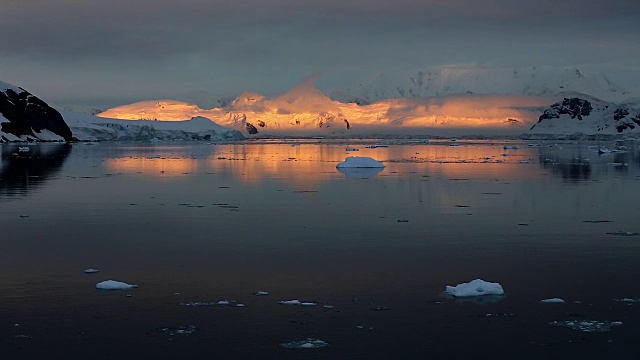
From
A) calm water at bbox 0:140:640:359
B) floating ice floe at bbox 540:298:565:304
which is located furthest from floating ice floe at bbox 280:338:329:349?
floating ice floe at bbox 540:298:565:304

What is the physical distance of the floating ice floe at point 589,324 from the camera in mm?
7762

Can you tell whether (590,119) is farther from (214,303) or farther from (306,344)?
Answer: (306,344)

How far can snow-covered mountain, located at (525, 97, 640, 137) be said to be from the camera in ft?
521

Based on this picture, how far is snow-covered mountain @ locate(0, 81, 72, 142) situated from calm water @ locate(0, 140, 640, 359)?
73150mm

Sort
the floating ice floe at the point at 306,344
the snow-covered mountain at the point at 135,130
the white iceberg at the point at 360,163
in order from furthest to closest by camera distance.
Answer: the snow-covered mountain at the point at 135,130
the white iceberg at the point at 360,163
the floating ice floe at the point at 306,344

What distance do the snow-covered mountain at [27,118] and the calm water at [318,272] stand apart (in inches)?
2880

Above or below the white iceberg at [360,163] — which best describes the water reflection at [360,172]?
below

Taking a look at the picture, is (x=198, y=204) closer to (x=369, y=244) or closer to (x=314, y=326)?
(x=369, y=244)

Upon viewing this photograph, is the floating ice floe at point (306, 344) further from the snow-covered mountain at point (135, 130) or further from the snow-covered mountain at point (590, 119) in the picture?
the snow-covered mountain at point (590, 119)

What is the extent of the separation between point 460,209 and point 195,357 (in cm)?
1105

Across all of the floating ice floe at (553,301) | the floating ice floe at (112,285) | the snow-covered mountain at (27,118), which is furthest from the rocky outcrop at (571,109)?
the floating ice floe at (112,285)

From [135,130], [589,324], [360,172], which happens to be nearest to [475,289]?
[589,324]

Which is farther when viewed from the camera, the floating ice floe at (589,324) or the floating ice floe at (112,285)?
the floating ice floe at (112,285)

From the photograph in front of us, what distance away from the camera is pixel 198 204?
18297 mm
